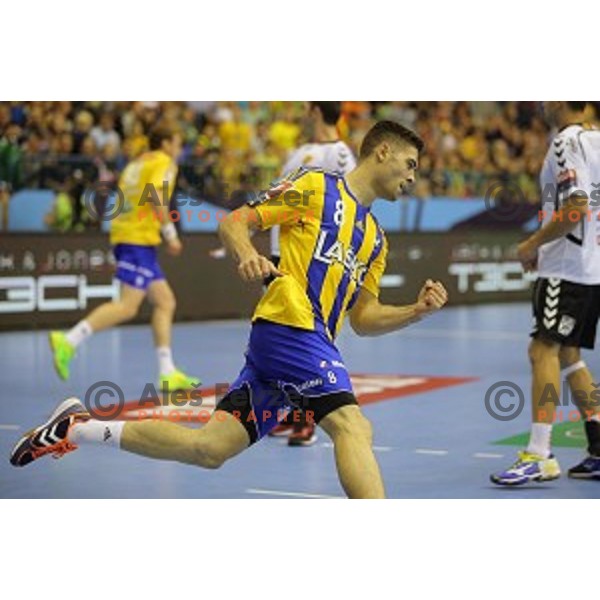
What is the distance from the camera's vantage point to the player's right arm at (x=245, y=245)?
5.50 metres

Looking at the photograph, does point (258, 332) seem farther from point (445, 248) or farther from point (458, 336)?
point (445, 248)

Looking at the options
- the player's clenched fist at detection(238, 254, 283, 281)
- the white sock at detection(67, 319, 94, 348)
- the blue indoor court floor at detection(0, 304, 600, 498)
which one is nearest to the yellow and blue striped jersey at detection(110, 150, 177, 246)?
the white sock at detection(67, 319, 94, 348)

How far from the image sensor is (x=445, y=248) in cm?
2247

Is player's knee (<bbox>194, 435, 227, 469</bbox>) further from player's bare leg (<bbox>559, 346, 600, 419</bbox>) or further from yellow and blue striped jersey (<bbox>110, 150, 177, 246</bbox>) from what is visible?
yellow and blue striped jersey (<bbox>110, 150, 177, 246</bbox>)

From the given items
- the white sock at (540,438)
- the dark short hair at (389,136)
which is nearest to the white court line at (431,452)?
the white sock at (540,438)

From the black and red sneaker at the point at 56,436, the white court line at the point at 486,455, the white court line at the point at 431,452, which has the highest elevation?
the black and red sneaker at the point at 56,436

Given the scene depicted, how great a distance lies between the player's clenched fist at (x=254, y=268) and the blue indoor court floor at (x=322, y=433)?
229cm

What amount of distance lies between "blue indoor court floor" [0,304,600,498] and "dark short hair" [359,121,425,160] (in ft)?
7.15

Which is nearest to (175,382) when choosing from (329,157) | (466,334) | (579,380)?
(329,157)

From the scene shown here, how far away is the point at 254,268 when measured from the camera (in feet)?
18.0

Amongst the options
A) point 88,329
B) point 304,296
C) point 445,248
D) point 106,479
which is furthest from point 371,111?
point 304,296

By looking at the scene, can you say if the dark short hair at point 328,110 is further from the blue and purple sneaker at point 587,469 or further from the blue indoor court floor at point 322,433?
the blue and purple sneaker at point 587,469

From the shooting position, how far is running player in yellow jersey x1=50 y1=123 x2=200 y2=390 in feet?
39.0

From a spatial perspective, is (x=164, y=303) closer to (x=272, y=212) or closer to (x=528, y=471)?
(x=528, y=471)
